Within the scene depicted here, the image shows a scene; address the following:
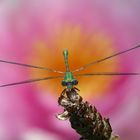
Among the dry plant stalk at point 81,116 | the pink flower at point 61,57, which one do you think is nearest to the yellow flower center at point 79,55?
the pink flower at point 61,57

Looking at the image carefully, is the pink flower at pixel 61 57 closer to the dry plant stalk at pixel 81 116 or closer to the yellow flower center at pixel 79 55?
the yellow flower center at pixel 79 55

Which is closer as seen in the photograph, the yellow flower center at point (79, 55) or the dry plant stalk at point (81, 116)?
the dry plant stalk at point (81, 116)

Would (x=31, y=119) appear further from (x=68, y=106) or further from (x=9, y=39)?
(x=68, y=106)

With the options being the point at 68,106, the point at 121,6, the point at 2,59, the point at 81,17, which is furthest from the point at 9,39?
the point at 68,106

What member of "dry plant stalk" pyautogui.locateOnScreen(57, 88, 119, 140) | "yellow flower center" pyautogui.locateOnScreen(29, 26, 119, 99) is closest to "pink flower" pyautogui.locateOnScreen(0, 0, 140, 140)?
"yellow flower center" pyautogui.locateOnScreen(29, 26, 119, 99)

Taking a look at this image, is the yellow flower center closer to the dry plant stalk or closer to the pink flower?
the pink flower

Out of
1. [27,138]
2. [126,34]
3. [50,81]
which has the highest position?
[126,34]
